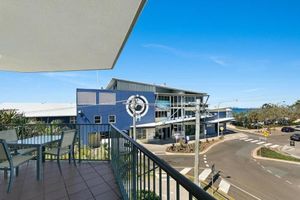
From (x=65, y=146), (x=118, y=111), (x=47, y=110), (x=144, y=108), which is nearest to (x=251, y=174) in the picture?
(x=144, y=108)

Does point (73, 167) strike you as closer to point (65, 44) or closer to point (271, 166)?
point (65, 44)

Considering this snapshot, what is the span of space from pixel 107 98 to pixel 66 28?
22.8 meters

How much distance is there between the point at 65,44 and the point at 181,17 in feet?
39.6

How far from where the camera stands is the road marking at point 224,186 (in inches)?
533

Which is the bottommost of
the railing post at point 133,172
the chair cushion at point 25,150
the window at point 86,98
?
the chair cushion at point 25,150

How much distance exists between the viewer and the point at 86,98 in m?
24.3

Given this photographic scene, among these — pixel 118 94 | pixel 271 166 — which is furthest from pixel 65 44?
pixel 118 94

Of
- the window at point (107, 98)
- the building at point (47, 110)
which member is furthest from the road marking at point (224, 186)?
the building at point (47, 110)

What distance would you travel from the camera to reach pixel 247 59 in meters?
35.9

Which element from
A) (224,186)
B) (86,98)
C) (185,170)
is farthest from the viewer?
(86,98)

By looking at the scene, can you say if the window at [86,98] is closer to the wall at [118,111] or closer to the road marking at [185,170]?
the wall at [118,111]

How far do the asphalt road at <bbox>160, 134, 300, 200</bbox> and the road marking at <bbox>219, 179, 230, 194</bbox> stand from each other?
231 millimetres

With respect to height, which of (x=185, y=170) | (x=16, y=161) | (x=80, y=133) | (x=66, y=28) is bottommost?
(x=185, y=170)

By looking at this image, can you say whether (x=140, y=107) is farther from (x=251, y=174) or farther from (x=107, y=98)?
(x=251, y=174)
